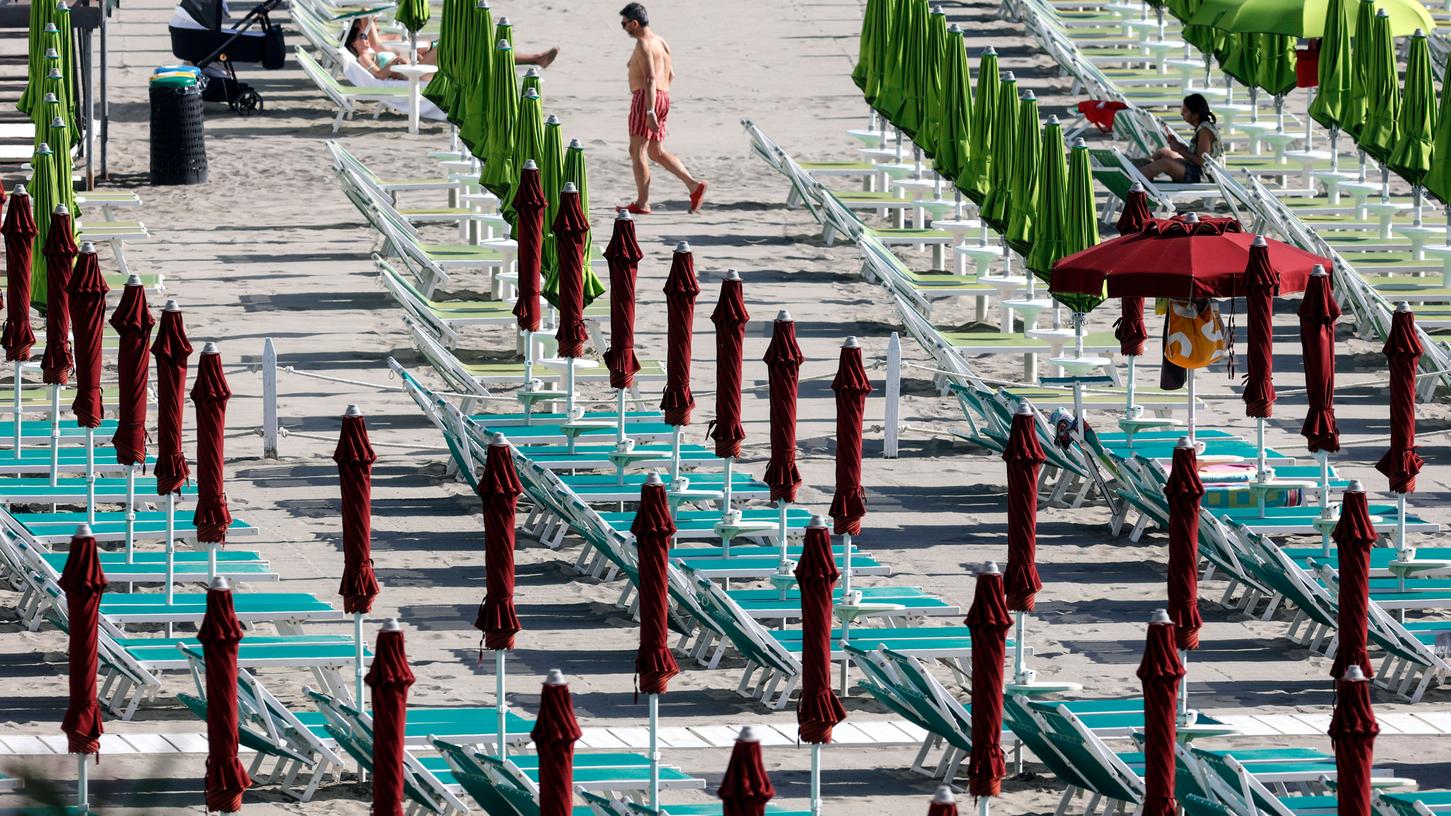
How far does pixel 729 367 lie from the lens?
16547 millimetres

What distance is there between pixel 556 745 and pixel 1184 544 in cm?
358

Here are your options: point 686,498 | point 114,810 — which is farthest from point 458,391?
point 114,810

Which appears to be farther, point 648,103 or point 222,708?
point 648,103

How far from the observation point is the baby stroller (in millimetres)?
29125

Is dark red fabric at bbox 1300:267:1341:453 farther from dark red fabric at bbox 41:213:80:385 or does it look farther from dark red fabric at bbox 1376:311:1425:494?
dark red fabric at bbox 41:213:80:385

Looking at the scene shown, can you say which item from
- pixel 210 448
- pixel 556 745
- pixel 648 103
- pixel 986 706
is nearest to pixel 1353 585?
pixel 986 706

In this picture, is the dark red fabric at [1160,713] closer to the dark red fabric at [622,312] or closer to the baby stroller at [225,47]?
the dark red fabric at [622,312]

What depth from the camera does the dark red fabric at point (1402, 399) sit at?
53.4 feet

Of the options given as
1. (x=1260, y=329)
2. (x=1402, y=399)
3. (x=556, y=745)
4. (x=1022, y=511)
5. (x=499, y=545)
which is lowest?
(x=556, y=745)

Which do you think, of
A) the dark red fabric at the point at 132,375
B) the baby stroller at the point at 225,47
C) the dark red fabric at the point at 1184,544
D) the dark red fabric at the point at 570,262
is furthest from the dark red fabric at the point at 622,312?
the baby stroller at the point at 225,47

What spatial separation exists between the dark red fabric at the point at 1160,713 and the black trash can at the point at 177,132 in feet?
50.7

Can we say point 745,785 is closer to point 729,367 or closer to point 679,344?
point 729,367

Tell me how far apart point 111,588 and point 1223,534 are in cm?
569

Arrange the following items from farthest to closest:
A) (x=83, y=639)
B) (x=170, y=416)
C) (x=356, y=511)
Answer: (x=170, y=416) < (x=356, y=511) < (x=83, y=639)
